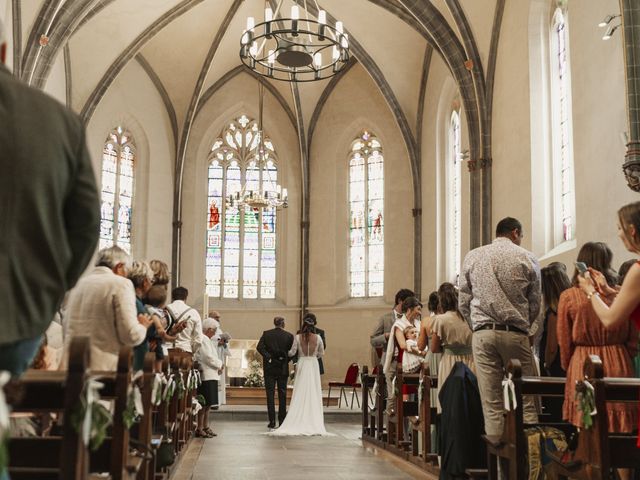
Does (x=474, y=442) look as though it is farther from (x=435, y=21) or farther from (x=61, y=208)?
(x=435, y=21)

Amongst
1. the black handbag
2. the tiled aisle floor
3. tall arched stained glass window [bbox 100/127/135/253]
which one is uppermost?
tall arched stained glass window [bbox 100/127/135/253]

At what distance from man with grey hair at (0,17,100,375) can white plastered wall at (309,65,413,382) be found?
696 inches

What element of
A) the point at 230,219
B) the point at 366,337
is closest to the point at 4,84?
the point at 366,337

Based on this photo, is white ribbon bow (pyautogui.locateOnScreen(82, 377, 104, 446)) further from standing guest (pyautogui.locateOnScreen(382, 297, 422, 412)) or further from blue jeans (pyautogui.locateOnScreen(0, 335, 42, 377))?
standing guest (pyautogui.locateOnScreen(382, 297, 422, 412))

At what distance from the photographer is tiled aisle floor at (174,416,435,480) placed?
6.73m

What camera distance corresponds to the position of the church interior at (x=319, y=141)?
41.7ft

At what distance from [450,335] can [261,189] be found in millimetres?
15285

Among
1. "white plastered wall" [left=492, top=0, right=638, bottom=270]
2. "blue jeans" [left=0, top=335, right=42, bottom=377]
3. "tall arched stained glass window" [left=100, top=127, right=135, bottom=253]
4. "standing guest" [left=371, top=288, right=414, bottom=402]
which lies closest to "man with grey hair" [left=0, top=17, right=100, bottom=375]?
"blue jeans" [left=0, top=335, right=42, bottom=377]

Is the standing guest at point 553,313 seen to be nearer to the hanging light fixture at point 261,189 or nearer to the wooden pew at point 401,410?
the wooden pew at point 401,410

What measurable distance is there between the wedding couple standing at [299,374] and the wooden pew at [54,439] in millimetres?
8344

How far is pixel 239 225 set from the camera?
70.1ft

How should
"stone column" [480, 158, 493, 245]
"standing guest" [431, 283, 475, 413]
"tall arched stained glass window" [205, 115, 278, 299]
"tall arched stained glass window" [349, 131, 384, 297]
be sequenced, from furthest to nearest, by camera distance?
"tall arched stained glass window" [205, 115, 278, 299]
"tall arched stained glass window" [349, 131, 384, 297]
"stone column" [480, 158, 493, 245]
"standing guest" [431, 283, 475, 413]

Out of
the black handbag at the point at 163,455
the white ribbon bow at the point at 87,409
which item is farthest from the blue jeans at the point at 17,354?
the black handbag at the point at 163,455

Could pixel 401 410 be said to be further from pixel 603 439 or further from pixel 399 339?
pixel 603 439
